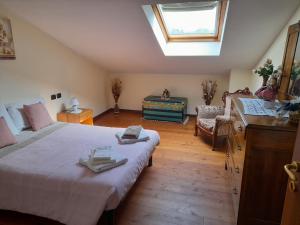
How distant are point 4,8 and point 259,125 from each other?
330 cm

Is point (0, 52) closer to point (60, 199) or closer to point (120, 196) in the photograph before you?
point (60, 199)

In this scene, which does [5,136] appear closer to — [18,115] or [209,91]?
[18,115]

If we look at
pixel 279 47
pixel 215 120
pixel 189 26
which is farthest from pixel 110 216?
pixel 189 26

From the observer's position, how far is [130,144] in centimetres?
248

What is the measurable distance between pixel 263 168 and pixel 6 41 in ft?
10.8

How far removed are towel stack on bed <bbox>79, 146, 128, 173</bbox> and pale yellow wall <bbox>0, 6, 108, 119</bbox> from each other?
5.76ft

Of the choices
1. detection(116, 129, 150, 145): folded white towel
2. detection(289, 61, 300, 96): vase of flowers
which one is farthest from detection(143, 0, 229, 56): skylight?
detection(116, 129, 150, 145): folded white towel

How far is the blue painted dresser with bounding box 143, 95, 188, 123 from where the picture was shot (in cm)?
482

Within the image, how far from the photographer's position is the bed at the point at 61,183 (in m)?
1.69

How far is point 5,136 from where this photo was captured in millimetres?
2383

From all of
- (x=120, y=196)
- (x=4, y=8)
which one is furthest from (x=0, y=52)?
(x=120, y=196)

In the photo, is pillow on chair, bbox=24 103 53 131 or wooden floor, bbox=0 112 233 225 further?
pillow on chair, bbox=24 103 53 131

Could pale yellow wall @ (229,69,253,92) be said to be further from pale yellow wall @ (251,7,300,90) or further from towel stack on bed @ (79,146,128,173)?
towel stack on bed @ (79,146,128,173)

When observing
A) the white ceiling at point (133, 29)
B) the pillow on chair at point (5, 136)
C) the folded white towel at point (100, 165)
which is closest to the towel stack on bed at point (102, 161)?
the folded white towel at point (100, 165)
